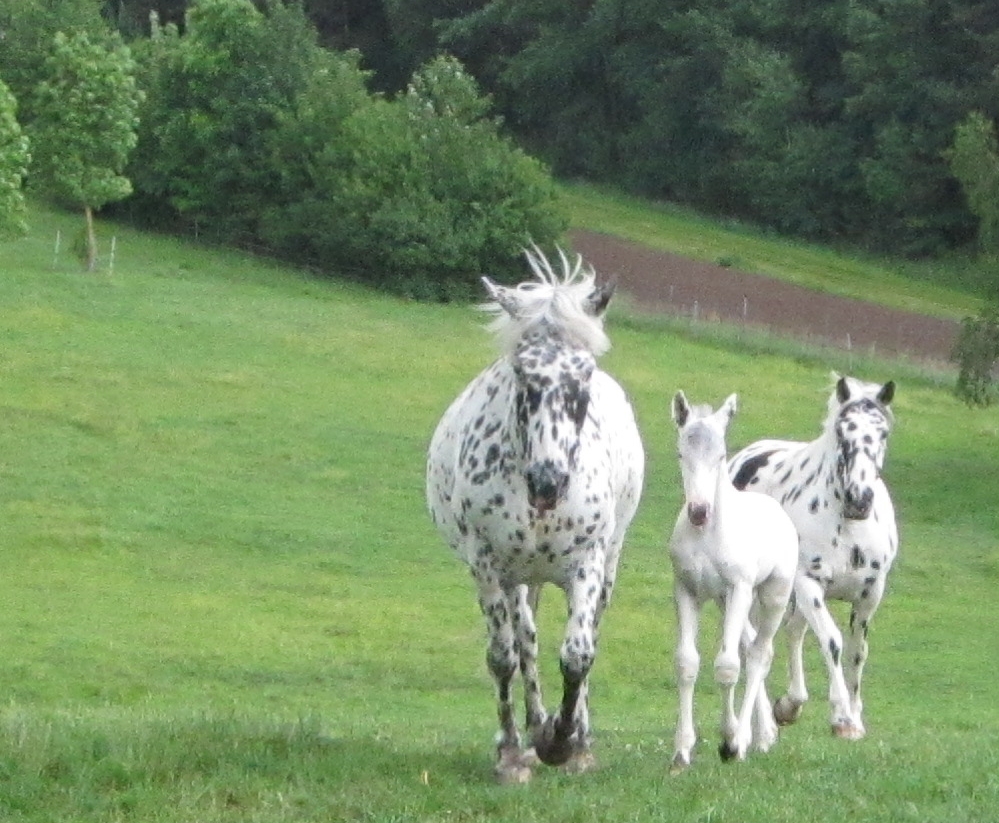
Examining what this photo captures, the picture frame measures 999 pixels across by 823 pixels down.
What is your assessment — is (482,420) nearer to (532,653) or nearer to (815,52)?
(532,653)

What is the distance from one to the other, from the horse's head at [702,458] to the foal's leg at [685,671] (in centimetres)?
62

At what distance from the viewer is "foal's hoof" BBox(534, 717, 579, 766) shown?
10117mm

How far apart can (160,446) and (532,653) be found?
26.5m

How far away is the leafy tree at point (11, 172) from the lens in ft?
157

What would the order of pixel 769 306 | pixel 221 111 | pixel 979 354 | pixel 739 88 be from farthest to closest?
pixel 739 88, pixel 221 111, pixel 769 306, pixel 979 354

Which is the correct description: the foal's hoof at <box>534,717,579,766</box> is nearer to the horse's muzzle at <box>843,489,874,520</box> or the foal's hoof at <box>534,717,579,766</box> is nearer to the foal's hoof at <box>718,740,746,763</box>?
the foal's hoof at <box>718,740,746,763</box>

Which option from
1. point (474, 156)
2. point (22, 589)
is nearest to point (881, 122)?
point (474, 156)

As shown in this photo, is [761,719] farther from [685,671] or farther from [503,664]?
[503,664]

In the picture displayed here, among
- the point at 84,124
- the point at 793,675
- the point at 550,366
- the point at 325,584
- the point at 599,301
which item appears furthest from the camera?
the point at 84,124

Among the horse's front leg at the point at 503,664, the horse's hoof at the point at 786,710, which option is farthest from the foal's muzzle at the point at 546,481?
the horse's hoof at the point at 786,710

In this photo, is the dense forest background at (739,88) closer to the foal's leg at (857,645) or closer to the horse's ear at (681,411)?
the foal's leg at (857,645)

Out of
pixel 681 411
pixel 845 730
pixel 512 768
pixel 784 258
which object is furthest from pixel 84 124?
pixel 512 768

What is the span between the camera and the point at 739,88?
7575 centimetres

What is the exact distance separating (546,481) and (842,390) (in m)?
3.70
